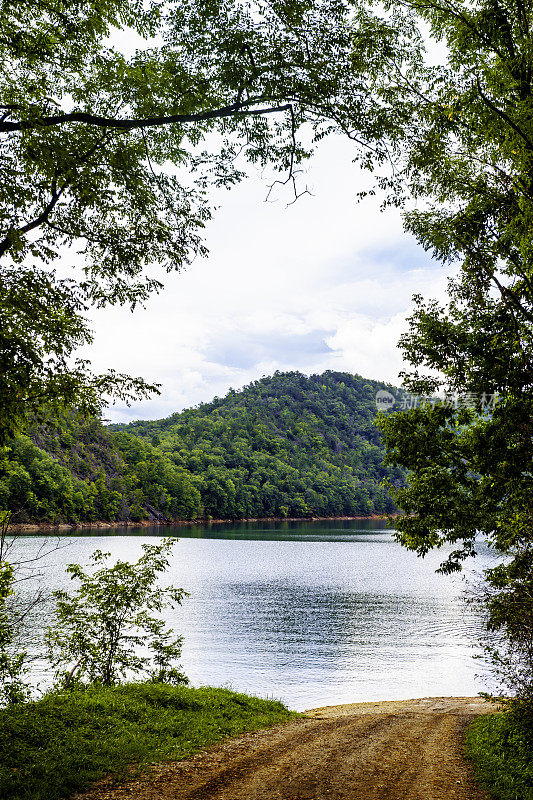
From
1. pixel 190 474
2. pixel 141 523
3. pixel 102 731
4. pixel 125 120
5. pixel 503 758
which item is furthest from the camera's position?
pixel 190 474

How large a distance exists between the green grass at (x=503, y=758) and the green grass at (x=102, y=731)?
4147 millimetres

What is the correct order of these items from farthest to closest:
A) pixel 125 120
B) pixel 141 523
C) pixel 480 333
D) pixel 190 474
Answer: pixel 190 474 < pixel 141 523 < pixel 480 333 < pixel 125 120

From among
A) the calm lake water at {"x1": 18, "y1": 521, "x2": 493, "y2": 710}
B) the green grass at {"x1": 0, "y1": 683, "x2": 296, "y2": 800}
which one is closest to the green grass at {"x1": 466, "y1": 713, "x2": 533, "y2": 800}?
the calm lake water at {"x1": 18, "y1": 521, "x2": 493, "y2": 710}

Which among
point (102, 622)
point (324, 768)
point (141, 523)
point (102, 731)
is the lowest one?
point (141, 523)

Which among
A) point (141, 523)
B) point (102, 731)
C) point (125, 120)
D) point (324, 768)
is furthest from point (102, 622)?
point (141, 523)

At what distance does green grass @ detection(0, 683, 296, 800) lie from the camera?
6.89 meters

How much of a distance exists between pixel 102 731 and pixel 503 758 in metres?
5.87

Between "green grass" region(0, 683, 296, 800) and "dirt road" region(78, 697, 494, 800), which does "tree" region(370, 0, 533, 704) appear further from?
"green grass" region(0, 683, 296, 800)

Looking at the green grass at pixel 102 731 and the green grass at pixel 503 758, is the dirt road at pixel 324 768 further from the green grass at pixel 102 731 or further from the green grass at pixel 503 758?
the green grass at pixel 102 731

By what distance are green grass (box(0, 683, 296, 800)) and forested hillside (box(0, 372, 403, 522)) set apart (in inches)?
2687

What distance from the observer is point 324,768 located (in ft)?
26.7

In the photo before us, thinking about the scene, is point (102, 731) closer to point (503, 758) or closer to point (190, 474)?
point (503, 758)

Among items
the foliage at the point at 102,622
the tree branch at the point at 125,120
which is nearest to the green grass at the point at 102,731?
the foliage at the point at 102,622

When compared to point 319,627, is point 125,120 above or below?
above
